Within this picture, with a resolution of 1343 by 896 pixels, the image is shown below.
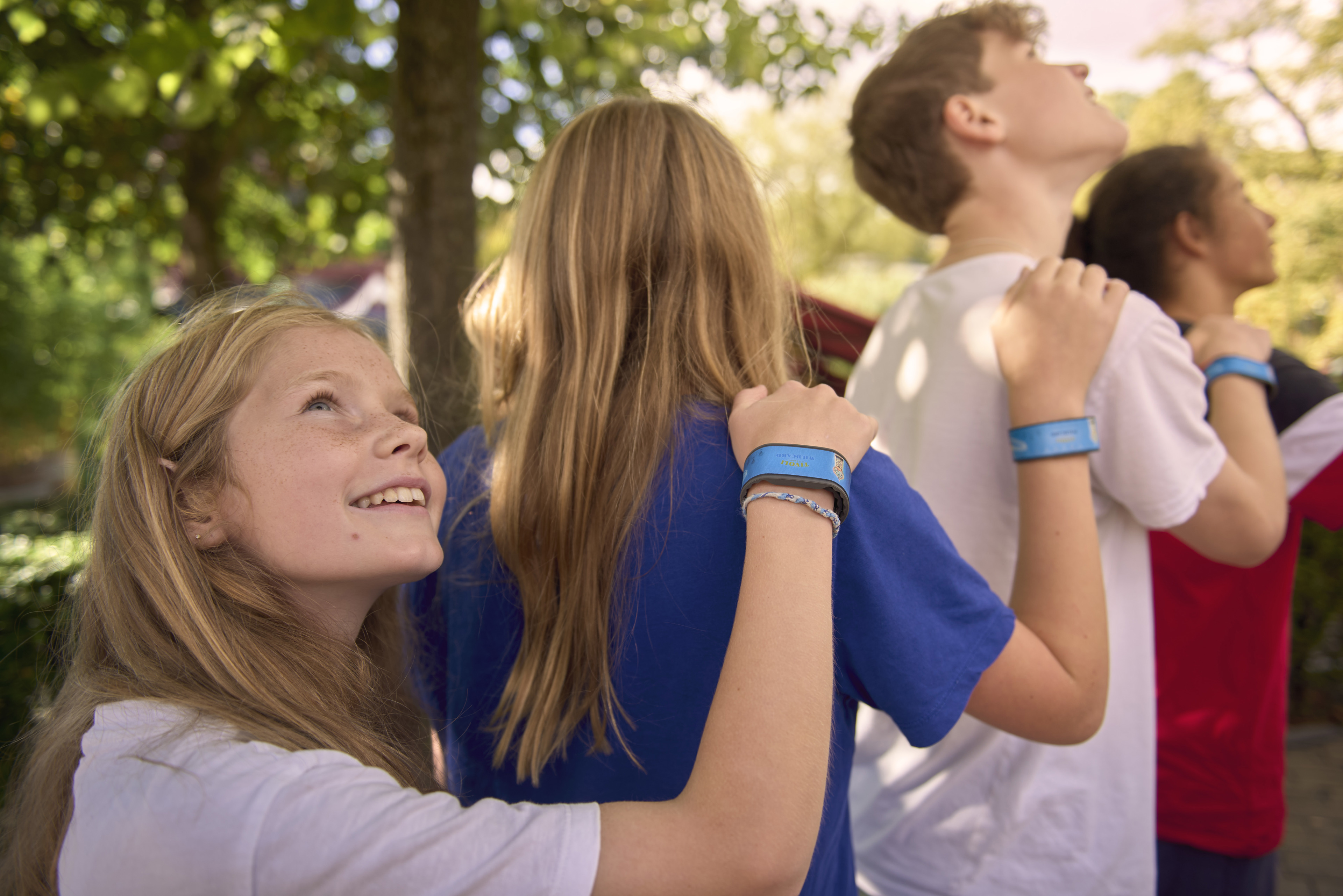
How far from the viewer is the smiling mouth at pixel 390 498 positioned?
1.21 m

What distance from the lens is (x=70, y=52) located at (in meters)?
4.05

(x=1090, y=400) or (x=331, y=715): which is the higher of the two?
(x=1090, y=400)

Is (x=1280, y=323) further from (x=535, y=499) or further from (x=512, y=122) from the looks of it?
(x=535, y=499)

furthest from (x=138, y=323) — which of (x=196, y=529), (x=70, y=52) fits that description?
(x=196, y=529)

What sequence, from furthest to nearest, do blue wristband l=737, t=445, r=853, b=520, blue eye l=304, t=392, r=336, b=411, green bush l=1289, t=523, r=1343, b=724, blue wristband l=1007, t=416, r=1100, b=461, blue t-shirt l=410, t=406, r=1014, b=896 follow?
green bush l=1289, t=523, r=1343, b=724 → blue wristband l=1007, t=416, r=1100, b=461 → blue eye l=304, t=392, r=336, b=411 → blue t-shirt l=410, t=406, r=1014, b=896 → blue wristband l=737, t=445, r=853, b=520

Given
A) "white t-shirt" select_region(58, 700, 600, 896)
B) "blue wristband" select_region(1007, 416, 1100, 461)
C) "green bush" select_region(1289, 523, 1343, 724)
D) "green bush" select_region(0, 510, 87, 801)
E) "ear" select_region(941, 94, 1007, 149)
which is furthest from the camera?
"green bush" select_region(1289, 523, 1343, 724)

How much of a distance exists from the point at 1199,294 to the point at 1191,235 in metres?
0.17

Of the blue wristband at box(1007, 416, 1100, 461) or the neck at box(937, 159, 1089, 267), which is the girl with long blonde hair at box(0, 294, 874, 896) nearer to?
the blue wristband at box(1007, 416, 1100, 461)

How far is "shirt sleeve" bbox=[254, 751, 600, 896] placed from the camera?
0.83 metres

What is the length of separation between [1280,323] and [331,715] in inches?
356

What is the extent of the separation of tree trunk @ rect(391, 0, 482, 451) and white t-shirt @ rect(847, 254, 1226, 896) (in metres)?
1.90

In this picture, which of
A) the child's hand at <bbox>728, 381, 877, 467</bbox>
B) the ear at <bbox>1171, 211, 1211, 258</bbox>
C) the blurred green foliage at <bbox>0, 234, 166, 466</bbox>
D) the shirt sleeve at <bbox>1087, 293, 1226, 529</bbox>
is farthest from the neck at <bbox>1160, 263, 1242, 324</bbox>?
the blurred green foliage at <bbox>0, 234, 166, 466</bbox>

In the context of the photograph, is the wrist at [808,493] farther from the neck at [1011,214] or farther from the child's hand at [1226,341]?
the child's hand at [1226,341]

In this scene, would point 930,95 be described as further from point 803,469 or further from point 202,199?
point 202,199
